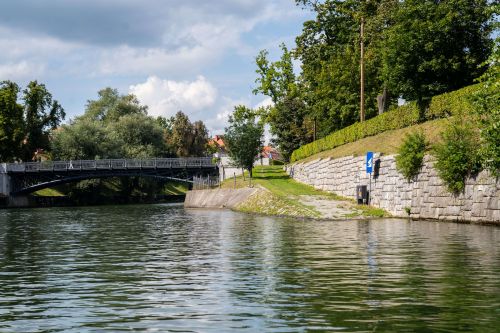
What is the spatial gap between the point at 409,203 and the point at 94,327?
3247 cm

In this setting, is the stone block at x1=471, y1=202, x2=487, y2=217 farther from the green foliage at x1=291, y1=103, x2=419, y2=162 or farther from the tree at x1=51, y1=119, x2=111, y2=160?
the tree at x1=51, y1=119, x2=111, y2=160

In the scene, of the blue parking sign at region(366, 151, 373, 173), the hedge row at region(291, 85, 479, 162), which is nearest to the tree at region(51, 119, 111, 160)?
the hedge row at region(291, 85, 479, 162)

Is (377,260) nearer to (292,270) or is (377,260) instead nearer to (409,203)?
(292,270)

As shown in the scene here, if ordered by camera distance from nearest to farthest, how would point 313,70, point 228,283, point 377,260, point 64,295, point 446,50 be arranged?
point 64,295 → point 228,283 → point 377,260 → point 446,50 → point 313,70

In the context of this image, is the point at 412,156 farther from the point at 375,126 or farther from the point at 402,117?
the point at 375,126

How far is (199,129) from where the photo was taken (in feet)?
470

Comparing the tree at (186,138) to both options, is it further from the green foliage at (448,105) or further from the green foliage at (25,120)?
the green foliage at (448,105)

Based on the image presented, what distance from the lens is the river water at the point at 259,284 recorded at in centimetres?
1139

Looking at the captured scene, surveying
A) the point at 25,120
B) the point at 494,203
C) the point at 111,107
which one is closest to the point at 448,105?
the point at 494,203

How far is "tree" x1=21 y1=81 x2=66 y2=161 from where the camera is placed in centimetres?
11244

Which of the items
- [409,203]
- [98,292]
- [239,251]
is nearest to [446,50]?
[409,203]

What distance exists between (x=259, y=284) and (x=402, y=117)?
40.3 m

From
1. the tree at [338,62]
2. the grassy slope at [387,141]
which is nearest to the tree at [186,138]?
the tree at [338,62]

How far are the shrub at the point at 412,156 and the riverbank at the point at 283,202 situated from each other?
3.50 metres
